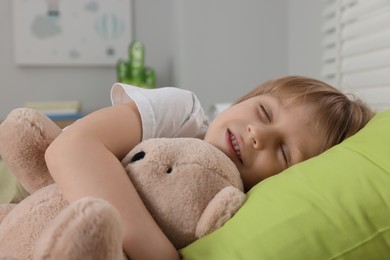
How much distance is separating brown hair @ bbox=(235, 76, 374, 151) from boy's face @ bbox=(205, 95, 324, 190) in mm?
16

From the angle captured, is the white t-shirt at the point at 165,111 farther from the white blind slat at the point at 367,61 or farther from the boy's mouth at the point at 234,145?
the white blind slat at the point at 367,61

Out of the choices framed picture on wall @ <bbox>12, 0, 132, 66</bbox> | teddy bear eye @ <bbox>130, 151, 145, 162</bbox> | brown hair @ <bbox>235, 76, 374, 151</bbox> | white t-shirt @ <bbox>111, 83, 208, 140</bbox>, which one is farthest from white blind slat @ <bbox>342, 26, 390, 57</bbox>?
framed picture on wall @ <bbox>12, 0, 132, 66</bbox>

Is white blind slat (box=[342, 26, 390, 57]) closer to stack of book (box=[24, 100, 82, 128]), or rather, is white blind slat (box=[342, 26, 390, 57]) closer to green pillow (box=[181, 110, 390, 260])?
green pillow (box=[181, 110, 390, 260])

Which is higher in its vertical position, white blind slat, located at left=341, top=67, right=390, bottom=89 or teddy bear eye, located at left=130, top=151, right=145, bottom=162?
teddy bear eye, located at left=130, top=151, right=145, bottom=162

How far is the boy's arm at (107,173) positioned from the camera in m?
0.55

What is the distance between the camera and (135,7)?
2.76 metres

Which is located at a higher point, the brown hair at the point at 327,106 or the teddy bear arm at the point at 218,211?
the brown hair at the point at 327,106

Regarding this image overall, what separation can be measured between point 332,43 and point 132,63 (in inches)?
43.1

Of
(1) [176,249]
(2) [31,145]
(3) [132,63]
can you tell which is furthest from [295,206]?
(3) [132,63]

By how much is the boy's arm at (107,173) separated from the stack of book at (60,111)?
162 cm

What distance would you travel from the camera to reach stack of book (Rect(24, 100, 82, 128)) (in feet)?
7.52

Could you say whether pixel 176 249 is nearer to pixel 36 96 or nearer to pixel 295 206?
pixel 295 206

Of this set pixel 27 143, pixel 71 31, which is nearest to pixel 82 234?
pixel 27 143

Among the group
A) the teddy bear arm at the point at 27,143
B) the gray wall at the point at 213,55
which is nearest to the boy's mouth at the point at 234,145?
the teddy bear arm at the point at 27,143
